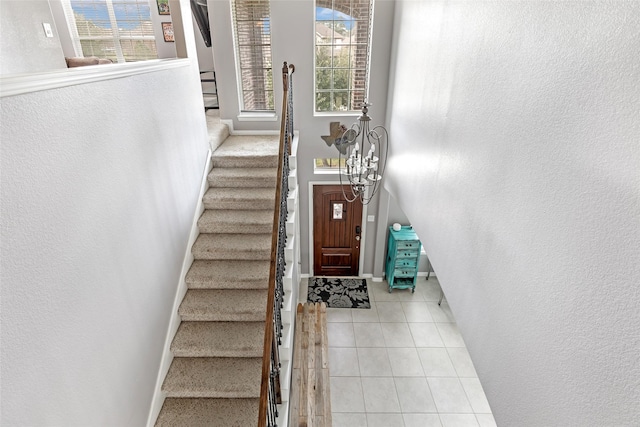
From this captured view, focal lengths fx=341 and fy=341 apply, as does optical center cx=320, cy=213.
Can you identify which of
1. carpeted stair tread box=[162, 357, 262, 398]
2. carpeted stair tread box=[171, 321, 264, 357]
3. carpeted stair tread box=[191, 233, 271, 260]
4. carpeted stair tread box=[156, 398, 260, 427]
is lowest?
carpeted stair tread box=[156, 398, 260, 427]

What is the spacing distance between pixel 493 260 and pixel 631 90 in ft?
3.70

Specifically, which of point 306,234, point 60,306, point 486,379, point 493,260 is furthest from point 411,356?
point 60,306

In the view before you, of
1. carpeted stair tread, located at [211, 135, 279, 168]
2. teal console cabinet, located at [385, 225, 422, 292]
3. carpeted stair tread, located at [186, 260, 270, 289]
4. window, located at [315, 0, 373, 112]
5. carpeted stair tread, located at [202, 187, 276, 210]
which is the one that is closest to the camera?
carpeted stair tread, located at [186, 260, 270, 289]

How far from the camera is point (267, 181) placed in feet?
13.7

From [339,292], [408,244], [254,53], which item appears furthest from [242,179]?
[408,244]

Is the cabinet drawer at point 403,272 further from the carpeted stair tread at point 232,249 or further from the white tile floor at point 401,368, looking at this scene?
the carpeted stair tread at point 232,249

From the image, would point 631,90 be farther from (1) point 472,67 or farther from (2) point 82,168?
(2) point 82,168

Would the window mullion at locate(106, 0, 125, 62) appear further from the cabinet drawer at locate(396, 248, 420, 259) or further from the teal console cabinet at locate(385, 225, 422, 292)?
the cabinet drawer at locate(396, 248, 420, 259)

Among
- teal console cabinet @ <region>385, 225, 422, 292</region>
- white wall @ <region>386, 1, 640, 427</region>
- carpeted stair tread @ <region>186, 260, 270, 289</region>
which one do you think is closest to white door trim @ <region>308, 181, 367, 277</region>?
teal console cabinet @ <region>385, 225, 422, 292</region>

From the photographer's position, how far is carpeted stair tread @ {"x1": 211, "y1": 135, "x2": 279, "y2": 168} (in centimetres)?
437

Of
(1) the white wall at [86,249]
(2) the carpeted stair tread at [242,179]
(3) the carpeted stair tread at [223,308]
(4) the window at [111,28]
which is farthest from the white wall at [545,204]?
(4) the window at [111,28]

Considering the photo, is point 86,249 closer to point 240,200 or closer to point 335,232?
point 240,200

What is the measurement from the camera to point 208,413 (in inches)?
109

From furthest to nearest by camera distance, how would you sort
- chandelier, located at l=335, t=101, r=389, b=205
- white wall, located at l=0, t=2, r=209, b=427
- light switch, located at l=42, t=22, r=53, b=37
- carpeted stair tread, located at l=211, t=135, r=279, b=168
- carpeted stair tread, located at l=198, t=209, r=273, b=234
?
carpeted stair tread, located at l=211, t=135, r=279, b=168, carpeted stair tread, located at l=198, t=209, r=273, b=234, chandelier, located at l=335, t=101, r=389, b=205, light switch, located at l=42, t=22, r=53, b=37, white wall, located at l=0, t=2, r=209, b=427
